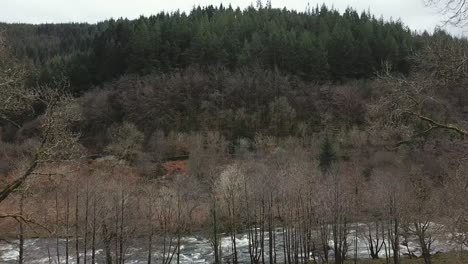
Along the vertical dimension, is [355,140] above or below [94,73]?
below

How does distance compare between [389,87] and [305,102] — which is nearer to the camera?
[389,87]

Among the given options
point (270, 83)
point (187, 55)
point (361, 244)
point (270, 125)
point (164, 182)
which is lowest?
point (361, 244)

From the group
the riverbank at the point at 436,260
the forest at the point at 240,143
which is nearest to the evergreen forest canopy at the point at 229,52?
the forest at the point at 240,143

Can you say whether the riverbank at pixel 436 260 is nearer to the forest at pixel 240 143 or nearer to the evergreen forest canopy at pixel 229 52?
the forest at pixel 240 143

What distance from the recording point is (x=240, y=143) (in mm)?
97938

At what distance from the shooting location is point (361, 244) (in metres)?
60.8

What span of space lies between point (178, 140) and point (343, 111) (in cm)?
3789

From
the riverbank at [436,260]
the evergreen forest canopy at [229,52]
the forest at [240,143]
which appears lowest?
the riverbank at [436,260]

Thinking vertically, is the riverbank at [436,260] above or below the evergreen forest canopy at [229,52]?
below

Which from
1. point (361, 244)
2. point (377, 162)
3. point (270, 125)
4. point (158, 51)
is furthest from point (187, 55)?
point (361, 244)

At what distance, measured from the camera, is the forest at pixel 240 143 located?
1138cm

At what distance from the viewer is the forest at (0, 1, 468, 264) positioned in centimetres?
1138

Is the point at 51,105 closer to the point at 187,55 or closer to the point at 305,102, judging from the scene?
the point at 305,102

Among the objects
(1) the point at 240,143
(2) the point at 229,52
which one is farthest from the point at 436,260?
(2) the point at 229,52
